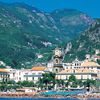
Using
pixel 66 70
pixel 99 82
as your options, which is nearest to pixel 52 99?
pixel 99 82

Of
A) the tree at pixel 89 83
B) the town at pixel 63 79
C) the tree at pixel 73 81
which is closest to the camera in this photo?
the town at pixel 63 79

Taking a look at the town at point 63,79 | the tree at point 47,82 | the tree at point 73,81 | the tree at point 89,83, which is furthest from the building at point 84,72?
the tree at point 47,82

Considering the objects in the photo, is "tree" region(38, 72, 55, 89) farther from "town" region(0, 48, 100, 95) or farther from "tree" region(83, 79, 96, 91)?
"tree" region(83, 79, 96, 91)

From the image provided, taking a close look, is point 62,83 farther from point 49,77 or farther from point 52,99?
point 52,99

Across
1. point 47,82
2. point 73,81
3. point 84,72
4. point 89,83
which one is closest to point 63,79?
point 84,72

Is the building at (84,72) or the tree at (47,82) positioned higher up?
the building at (84,72)

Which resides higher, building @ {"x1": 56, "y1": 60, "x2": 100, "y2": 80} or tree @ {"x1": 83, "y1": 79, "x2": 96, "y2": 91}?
building @ {"x1": 56, "y1": 60, "x2": 100, "y2": 80}

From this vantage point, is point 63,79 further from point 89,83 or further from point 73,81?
point 89,83

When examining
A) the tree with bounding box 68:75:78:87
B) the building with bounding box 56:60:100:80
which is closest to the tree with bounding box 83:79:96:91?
the tree with bounding box 68:75:78:87

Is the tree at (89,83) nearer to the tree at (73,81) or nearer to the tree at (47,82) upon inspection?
the tree at (73,81)

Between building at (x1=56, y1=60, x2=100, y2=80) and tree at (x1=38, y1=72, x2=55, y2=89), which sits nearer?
tree at (x1=38, y1=72, x2=55, y2=89)

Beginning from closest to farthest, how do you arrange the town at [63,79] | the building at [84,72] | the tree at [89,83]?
the town at [63,79] < the tree at [89,83] < the building at [84,72]

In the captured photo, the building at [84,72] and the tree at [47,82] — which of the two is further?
the building at [84,72]

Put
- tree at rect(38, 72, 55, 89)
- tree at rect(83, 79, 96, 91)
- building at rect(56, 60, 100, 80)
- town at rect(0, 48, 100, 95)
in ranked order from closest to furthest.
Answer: town at rect(0, 48, 100, 95) < tree at rect(38, 72, 55, 89) < tree at rect(83, 79, 96, 91) < building at rect(56, 60, 100, 80)
